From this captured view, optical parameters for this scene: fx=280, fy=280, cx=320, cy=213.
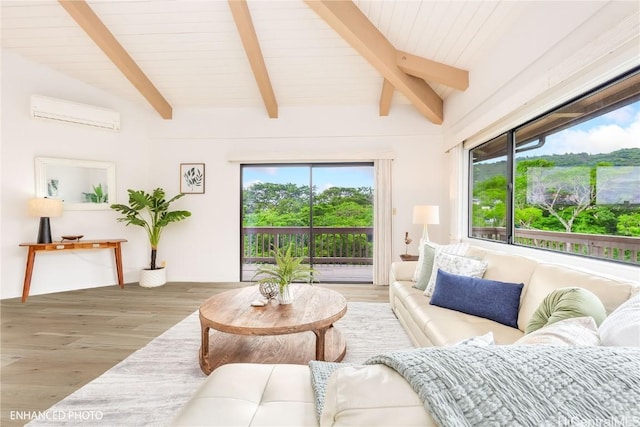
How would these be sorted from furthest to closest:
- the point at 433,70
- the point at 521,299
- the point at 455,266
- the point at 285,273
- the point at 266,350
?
1. the point at 433,70
2. the point at 455,266
3. the point at 285,273
4. the point at 266,350
5. the point at 521,299

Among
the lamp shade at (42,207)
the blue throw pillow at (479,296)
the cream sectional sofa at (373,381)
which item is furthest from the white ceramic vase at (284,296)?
the lamp shade at (42,207)

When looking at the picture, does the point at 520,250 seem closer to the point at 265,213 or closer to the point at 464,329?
the point at 464,329

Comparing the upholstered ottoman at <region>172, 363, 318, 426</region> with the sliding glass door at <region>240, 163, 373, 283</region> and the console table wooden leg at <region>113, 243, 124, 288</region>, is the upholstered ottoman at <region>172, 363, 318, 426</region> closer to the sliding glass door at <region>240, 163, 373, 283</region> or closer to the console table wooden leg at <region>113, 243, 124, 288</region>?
the sliding glass door at <region>240, 163, 373, 283</region>

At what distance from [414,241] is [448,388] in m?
4.15

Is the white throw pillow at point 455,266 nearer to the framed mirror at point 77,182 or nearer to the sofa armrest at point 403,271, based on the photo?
the sofa armrest at point 403,271

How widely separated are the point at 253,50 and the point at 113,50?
67.4 inches

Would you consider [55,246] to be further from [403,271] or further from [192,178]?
[403,271]

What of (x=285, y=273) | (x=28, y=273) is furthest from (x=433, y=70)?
(x=28, y=273)

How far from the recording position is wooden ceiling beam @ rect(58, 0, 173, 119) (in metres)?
2.97

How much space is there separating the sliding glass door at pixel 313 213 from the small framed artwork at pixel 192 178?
697 mm

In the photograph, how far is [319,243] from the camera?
503cm

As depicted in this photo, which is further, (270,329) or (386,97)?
(386,97)

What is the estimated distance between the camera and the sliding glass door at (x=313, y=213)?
4668 millimetres

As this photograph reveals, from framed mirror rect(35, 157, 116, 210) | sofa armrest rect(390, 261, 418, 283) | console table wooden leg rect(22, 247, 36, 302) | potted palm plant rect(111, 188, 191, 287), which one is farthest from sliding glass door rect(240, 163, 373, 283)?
console table wooden leg rect(22, 247, 36, 302)
